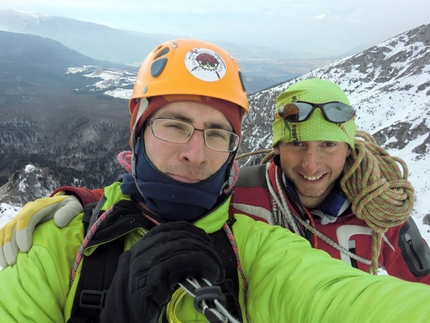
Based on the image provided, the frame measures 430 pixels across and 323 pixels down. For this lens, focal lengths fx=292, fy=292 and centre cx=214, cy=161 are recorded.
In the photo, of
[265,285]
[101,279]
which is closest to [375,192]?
[265,285]

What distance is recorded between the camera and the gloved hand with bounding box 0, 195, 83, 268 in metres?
2.15

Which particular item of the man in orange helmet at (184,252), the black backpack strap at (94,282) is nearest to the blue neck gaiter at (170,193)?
the man in orange helmet at (184,252)

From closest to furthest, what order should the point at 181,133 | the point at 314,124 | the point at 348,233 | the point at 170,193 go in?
the point at 170,193
the point at 181,133
the point at 314,124
the point at 348,233

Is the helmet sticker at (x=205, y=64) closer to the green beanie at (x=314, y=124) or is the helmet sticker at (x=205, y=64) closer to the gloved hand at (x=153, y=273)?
the green beanie at (x=314, y=124)

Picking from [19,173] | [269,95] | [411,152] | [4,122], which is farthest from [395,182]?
[4,122]

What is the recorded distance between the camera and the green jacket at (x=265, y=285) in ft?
5.22

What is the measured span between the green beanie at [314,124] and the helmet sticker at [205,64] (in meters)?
1.33

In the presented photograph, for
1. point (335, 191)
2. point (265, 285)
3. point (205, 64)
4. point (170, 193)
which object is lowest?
point (265, 285)

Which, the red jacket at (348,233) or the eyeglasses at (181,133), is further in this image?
the red jacket at (348,233)

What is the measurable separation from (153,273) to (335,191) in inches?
119

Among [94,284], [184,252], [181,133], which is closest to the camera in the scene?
[184,252]

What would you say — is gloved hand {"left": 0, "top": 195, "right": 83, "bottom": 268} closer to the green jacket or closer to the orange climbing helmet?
the green jacket

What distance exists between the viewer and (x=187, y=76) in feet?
9.09

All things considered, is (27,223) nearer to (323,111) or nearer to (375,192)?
(323,111)
